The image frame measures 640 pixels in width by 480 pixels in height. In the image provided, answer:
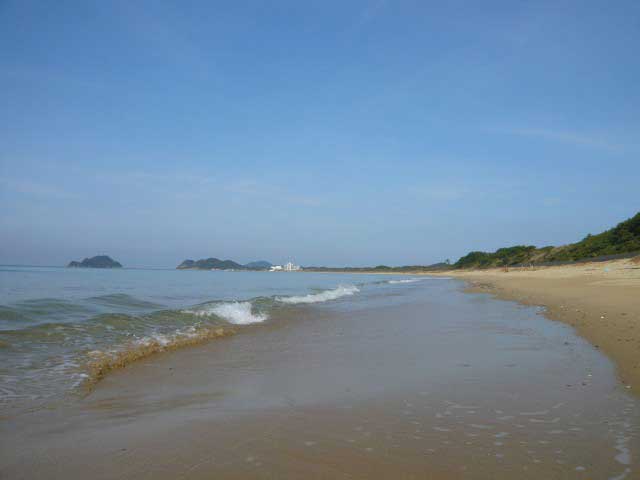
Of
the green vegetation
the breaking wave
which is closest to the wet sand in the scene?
the breaking wave

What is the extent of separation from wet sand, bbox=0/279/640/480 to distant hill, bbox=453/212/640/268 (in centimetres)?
3939

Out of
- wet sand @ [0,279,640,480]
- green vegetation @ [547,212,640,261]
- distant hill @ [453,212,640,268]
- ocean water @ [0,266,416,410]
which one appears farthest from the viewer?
distant hill @ [453,212,640,268]

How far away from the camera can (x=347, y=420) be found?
11.6ft

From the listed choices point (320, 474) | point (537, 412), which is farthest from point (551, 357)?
point (320, 474)

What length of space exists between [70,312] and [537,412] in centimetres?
1140

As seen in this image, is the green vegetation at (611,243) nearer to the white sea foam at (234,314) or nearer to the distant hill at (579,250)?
the distant hill at (579,250)

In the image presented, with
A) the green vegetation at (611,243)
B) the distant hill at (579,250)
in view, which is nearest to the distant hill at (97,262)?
the distant hill at (579,250)

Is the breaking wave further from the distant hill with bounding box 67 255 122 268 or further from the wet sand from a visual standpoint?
the distant hill with bounding box 67 255 122 268

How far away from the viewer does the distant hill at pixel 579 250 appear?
3856 cm

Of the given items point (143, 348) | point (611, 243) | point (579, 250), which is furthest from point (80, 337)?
point (579, 250)

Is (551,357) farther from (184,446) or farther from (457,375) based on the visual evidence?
(184,446)

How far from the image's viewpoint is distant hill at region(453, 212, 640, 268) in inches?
1518

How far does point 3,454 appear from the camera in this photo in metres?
2.96

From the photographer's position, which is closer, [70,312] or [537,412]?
[537,412]
